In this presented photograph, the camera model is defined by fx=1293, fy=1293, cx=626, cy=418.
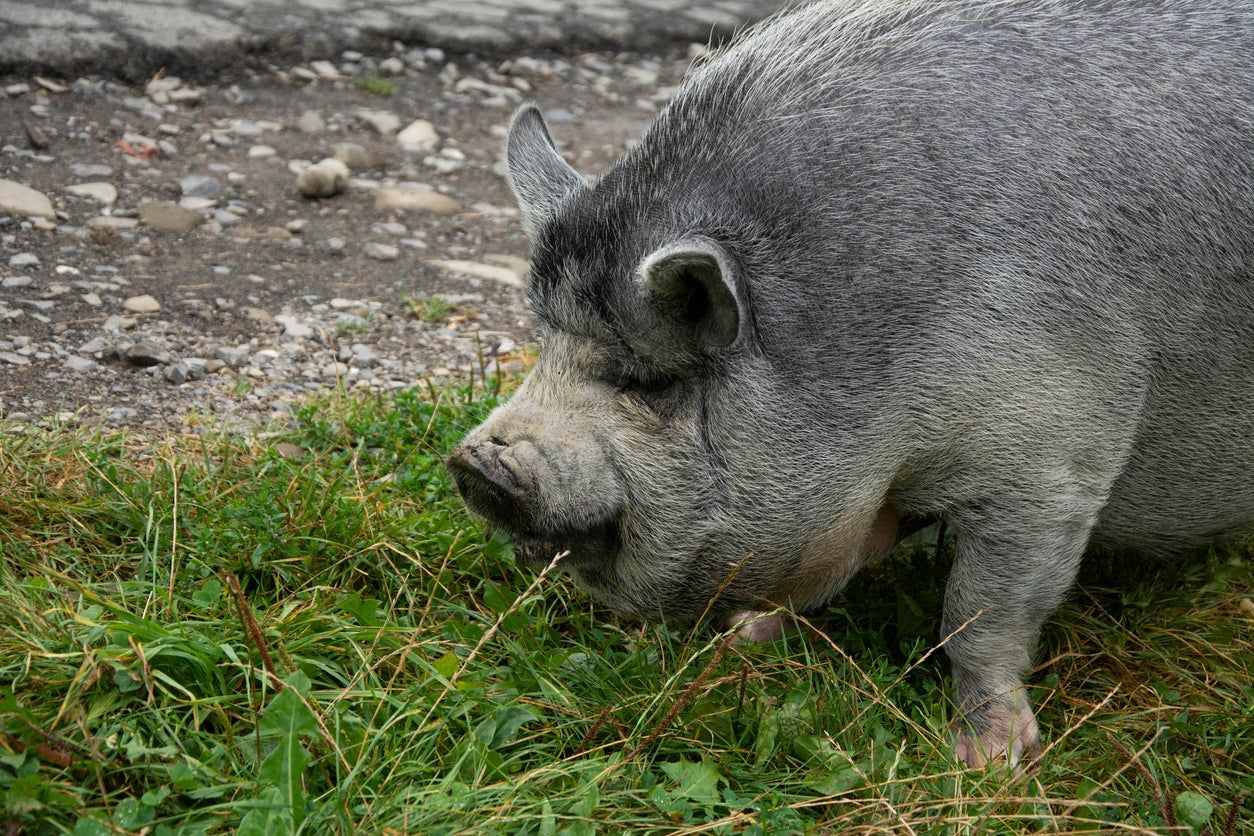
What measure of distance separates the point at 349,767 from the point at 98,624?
765mm

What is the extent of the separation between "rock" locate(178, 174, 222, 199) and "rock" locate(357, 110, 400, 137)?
1189mm

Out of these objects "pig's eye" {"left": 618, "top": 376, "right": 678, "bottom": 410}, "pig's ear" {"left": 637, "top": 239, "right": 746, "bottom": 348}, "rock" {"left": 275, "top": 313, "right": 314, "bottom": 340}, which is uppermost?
"pig's ear" {"left": 637, "top": 239, "right": 746, "bottom": 348}

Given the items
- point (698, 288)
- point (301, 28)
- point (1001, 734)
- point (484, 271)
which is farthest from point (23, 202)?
point (1001, 734)

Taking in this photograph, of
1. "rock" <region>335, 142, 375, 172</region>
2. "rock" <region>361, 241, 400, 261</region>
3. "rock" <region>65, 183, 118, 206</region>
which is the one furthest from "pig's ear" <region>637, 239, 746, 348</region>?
"rock" <region>335, 142, 375, 172</region>

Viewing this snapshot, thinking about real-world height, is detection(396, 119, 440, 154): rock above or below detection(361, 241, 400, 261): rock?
above

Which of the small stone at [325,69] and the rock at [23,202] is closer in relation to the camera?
the rock at [23,202]

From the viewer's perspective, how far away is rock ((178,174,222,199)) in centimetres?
629

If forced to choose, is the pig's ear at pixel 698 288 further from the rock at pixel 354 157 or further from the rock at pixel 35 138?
the rock at pixel 35 138

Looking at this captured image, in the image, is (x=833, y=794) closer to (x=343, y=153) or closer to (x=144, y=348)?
(x=144, y=348)

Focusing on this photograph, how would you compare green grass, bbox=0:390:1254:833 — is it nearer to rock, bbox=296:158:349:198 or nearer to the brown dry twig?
the brown dry twig

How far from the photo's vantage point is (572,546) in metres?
3.43

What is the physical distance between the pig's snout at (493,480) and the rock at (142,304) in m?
2.44

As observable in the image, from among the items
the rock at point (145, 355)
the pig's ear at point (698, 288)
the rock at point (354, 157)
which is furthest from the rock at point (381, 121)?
the pig's ear at point (698, 288)

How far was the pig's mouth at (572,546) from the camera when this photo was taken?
133 inches
